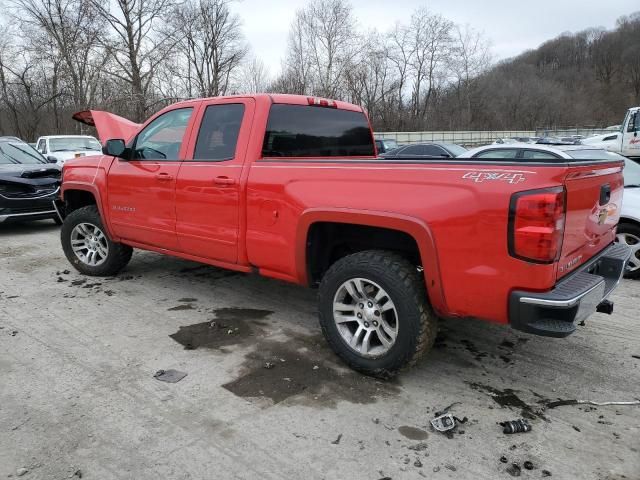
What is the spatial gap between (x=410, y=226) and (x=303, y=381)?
50.7 inches

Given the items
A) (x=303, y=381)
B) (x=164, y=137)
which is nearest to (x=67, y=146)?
(x=164, y=137)

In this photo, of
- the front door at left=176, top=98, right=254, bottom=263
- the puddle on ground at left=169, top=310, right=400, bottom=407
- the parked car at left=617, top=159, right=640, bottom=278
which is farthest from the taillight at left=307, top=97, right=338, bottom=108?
the parked car at left=617, top=159, right=640, bottom=278

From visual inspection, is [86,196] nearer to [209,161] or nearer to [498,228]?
[209,161]

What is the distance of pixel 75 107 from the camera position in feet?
120

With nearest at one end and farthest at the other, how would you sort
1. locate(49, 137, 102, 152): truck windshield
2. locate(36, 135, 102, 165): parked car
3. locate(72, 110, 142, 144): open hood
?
locate(72, 110, 142, 144): open hood < locate(36, 135, 102, 165): parked car < locate(49, 137, 102, 152): truck windshield

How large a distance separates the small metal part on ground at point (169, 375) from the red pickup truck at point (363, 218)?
103cm

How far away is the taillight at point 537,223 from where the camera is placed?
2.46 m

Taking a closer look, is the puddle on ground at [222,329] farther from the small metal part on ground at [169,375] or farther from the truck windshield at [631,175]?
the truck windshield at [631,175]

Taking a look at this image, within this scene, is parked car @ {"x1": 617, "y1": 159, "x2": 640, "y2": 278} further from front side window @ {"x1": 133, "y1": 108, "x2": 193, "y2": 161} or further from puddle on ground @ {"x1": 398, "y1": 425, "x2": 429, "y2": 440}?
front side window @ {"x1": 133, "y1": 108, "x2": 193, "y2": 161}

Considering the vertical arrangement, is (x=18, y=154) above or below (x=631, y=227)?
above

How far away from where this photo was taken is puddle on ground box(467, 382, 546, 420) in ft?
9.50

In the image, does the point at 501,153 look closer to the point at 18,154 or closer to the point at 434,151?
the point at 434,151

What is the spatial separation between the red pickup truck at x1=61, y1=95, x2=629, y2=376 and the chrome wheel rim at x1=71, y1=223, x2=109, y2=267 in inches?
16.0

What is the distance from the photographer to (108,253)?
5523 mm
